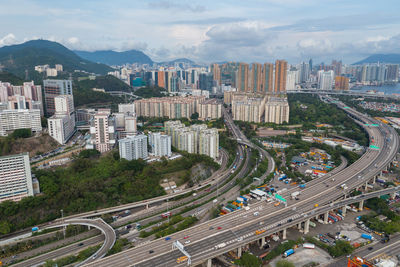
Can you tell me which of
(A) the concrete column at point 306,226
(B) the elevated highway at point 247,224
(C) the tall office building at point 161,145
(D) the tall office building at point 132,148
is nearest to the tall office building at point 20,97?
(D) the tall office building at point 132,148

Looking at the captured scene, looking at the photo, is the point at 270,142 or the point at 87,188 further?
the point at 270,142

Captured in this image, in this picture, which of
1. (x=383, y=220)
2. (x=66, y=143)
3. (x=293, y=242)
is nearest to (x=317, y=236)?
(x=293, y=242)

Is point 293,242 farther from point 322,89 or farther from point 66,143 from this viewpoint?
point 322,89

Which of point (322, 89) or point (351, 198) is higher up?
point (322, 89)

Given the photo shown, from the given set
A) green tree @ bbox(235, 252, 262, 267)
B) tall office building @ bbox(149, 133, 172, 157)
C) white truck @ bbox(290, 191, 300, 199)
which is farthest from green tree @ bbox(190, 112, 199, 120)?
green tree @ bbox(235, 252, 262, 267)

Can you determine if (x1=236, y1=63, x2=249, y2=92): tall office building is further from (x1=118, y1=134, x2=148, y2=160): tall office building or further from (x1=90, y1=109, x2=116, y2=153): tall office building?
(x1=118, y1=134, x2=148, y2=160): tall office building

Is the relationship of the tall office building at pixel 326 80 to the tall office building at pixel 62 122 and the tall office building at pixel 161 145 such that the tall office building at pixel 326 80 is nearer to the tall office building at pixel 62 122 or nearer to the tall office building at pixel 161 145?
the tall office building at pixel 161 145
